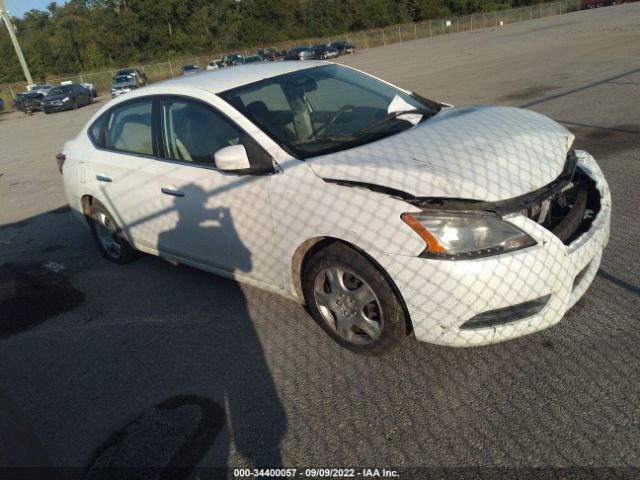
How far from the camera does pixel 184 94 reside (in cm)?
390

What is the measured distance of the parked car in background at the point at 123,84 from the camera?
107ft

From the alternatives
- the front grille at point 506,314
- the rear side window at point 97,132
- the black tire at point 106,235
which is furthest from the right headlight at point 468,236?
the rear side window at point 97,132

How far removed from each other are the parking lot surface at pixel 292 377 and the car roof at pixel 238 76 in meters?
1.62

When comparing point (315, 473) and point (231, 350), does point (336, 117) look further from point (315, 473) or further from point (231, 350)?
point (315, 473)

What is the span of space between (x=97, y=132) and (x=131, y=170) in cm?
99

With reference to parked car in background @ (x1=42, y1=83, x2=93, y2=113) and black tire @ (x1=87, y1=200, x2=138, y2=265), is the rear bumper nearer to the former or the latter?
black tire @ (x1=87, y1=200, x2=138, y2=265)

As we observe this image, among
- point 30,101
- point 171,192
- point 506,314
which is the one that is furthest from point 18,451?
point 30,101

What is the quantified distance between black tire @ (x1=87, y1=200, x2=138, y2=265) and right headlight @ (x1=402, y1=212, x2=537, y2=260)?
10.9 feet

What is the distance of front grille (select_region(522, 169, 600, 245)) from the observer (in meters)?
2.87

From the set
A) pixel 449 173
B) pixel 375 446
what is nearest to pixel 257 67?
pixel 449 173

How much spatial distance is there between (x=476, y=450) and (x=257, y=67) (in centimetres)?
Answer: 334

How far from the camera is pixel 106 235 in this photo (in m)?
5.26

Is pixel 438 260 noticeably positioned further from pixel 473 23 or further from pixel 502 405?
pixel 473 23

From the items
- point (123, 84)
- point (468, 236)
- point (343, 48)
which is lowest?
point (343, 48)
